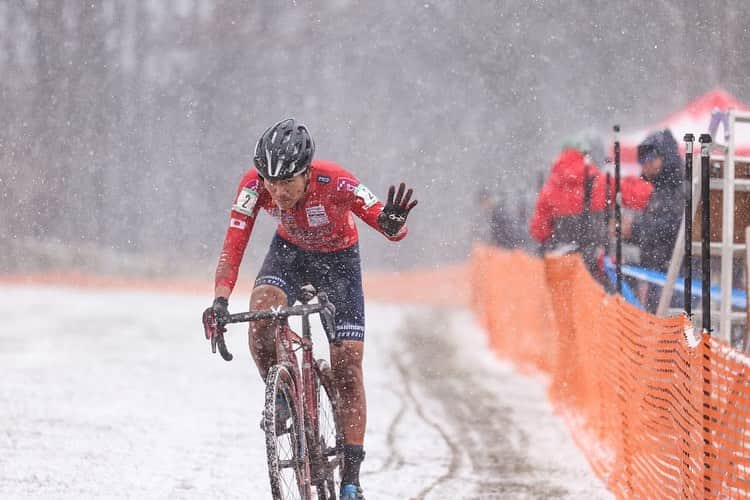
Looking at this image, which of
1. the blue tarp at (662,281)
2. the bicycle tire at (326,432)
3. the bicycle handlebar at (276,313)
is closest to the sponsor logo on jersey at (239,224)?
the bicycle handlebar at (276,313)

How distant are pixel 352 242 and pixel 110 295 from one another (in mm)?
17764

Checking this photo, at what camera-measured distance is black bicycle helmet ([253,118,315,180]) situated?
475cm

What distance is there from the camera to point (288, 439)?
472 cm

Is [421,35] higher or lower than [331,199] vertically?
higher

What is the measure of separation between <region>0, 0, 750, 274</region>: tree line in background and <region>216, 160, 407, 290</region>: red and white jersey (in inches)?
1050

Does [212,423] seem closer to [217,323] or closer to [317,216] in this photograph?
[317,216]

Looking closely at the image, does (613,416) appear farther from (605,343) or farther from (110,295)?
(110,295)

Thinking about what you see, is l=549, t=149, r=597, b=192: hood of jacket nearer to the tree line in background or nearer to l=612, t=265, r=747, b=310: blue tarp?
l=612, t=265, r=747, b=310: blue tarp

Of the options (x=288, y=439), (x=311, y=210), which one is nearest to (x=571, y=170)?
(x=311, y=210)

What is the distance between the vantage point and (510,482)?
6.71 m

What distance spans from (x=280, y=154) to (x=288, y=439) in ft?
4.50

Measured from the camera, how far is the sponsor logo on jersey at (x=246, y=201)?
513 centimetres

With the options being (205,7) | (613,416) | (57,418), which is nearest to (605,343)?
(613,416)

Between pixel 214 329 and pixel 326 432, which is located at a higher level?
pixel 214 329
